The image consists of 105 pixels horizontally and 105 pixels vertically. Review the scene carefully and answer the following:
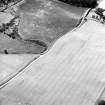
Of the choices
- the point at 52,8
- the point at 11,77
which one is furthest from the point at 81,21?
the point at 11,77

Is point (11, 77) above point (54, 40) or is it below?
below

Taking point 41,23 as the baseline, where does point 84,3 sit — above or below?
above

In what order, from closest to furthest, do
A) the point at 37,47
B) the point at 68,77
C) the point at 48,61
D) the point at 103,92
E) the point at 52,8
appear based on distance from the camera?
the point at 103,92 → the point at 68,77 → the point at 48,61 → the point at 37,47 → the point at 52,8

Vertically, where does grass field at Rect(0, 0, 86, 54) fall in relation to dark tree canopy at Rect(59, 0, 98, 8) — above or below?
below

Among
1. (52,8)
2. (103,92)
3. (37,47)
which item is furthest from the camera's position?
(52,8)

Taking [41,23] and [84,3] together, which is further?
[84,3]

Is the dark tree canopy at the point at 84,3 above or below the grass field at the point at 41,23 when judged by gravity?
above

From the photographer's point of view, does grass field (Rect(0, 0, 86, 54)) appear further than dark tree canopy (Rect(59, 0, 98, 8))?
No

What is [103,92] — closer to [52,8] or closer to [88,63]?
[88,63]

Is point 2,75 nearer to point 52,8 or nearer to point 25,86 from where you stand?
point 25,86

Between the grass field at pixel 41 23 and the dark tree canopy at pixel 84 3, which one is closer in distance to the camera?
the grass field at pixel 41 23

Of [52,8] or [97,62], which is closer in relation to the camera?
[97,62]
